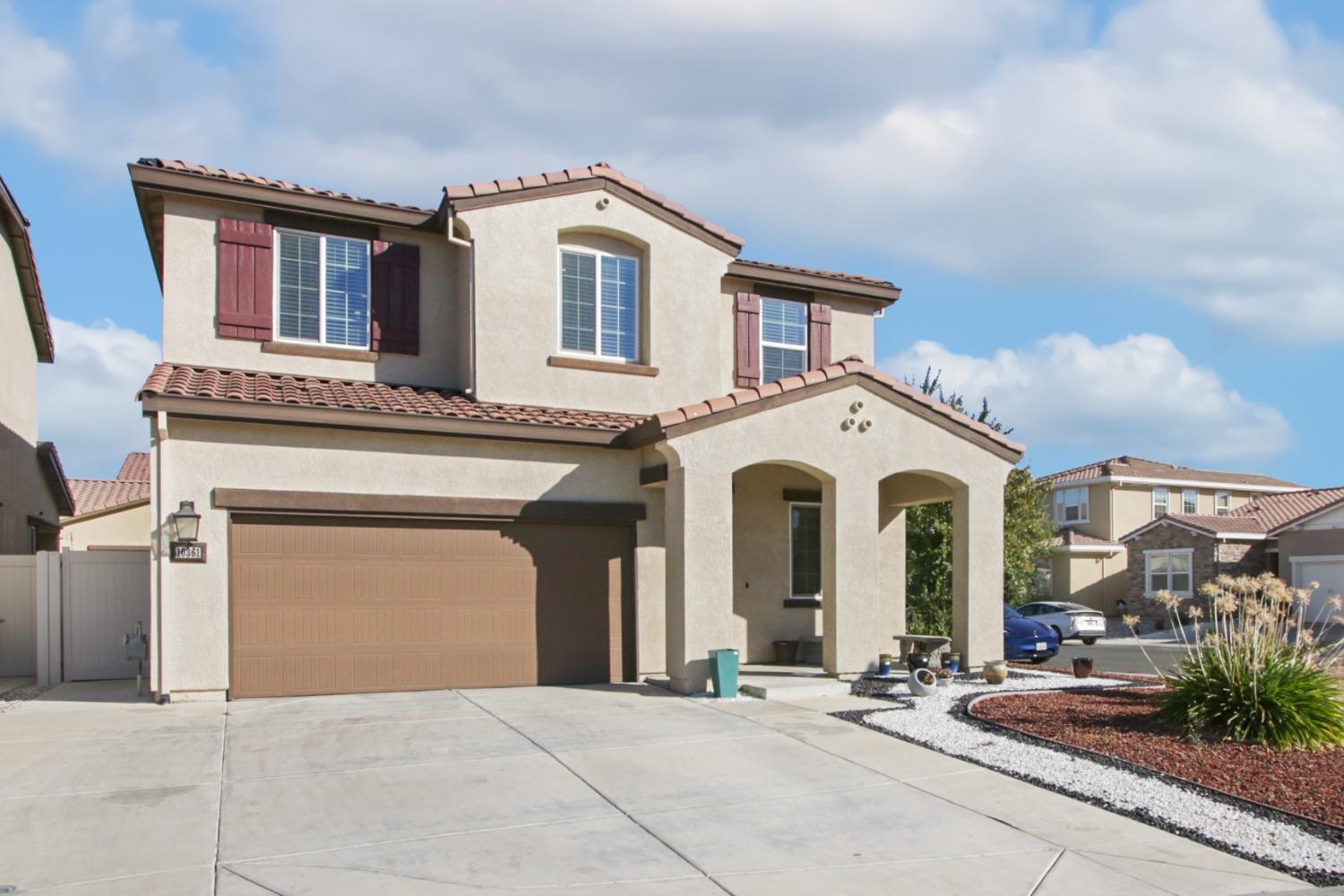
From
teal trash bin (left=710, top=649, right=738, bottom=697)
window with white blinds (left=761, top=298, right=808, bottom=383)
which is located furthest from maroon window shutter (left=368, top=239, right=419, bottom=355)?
teal trash bin (left=710, top=649, right=738, bottom=697)

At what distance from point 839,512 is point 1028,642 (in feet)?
32.6

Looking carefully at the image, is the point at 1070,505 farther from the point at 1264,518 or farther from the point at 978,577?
the point at 978,577

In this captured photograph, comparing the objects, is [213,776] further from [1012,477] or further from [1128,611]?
[1128,611]

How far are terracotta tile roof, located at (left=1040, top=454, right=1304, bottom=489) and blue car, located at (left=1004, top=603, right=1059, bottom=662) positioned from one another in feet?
71.4

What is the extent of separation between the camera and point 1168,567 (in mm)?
38312

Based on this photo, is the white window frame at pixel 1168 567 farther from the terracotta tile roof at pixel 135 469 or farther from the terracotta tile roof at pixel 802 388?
the terracotta tile roof at pixel 135 469

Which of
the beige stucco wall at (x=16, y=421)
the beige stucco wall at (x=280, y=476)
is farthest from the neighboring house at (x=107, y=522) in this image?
the beige stucco wall at (x=280, y=476)

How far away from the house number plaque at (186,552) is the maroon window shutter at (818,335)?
1027 centimetres

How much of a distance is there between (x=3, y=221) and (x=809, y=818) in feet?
62.6

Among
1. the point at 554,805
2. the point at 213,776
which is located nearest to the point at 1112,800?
the point at 554,805

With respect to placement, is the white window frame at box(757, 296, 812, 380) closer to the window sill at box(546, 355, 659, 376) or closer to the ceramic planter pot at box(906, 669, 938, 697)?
the window sill at box(546, 355, 659, 376)

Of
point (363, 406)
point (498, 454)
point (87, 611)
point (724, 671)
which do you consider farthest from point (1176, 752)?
point (87, 611)

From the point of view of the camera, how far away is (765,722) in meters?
11.6

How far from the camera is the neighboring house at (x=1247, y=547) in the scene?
34688 mm
